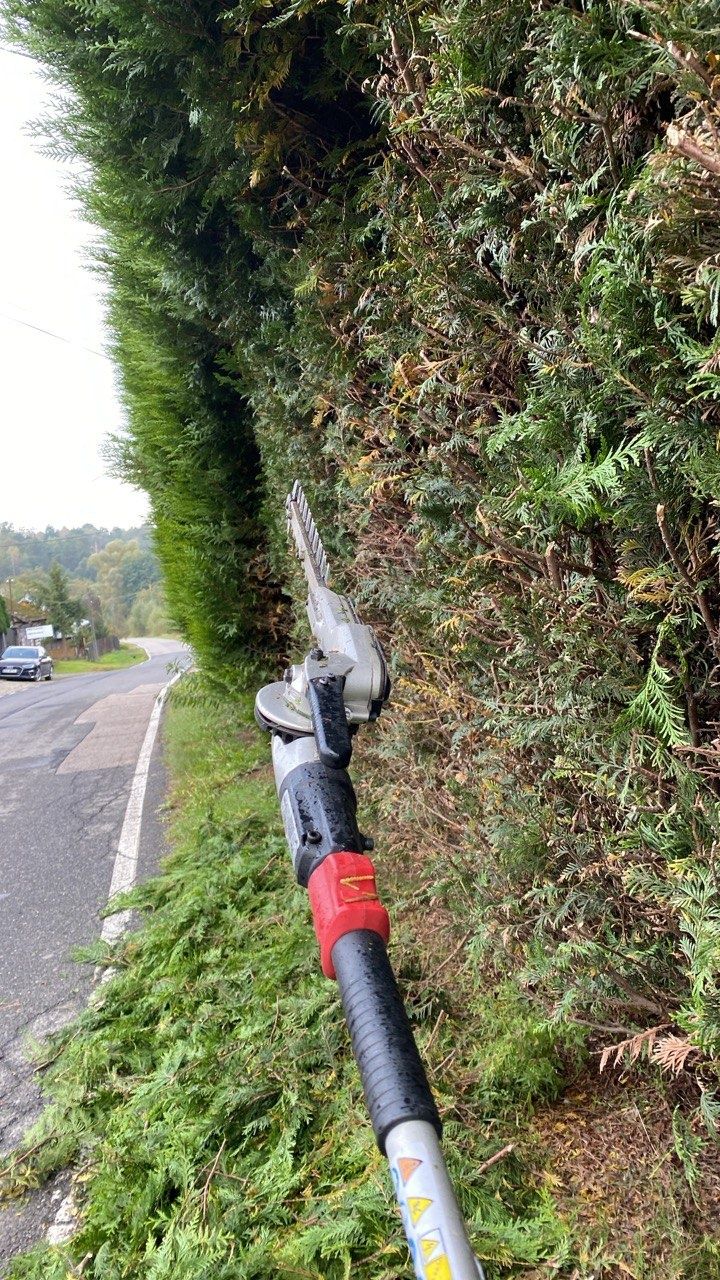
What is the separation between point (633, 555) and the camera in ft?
4.40

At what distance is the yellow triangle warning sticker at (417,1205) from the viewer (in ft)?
2.61

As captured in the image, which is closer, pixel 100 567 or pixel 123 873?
pixel 123 873

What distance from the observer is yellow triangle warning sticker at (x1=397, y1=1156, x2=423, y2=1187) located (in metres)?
0.82

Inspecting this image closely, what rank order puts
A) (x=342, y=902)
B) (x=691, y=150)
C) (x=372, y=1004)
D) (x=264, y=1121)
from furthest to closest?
1. (x=264, y=1121)
2. (x=342, y=902)
3. (x=372, y=1004)
4. (x=691, y=150)

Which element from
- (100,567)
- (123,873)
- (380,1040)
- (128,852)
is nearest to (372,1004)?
(380,1040)

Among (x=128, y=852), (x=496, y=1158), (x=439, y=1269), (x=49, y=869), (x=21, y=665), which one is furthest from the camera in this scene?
(x=21, y=665)

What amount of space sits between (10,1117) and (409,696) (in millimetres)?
2314

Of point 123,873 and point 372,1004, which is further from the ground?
point 372,1004

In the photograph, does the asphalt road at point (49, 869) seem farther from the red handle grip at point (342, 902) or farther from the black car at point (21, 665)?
the black car at point (21, 665)

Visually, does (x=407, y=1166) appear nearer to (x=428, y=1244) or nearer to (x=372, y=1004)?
(x=428, y=1244)

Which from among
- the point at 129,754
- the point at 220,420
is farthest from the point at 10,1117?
the point at 129,754

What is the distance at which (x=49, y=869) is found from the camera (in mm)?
5098

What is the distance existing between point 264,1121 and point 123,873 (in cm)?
296

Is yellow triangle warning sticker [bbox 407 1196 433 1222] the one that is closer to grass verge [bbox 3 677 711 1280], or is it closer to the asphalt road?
grass verge [bbox 3 677 711 1280]
